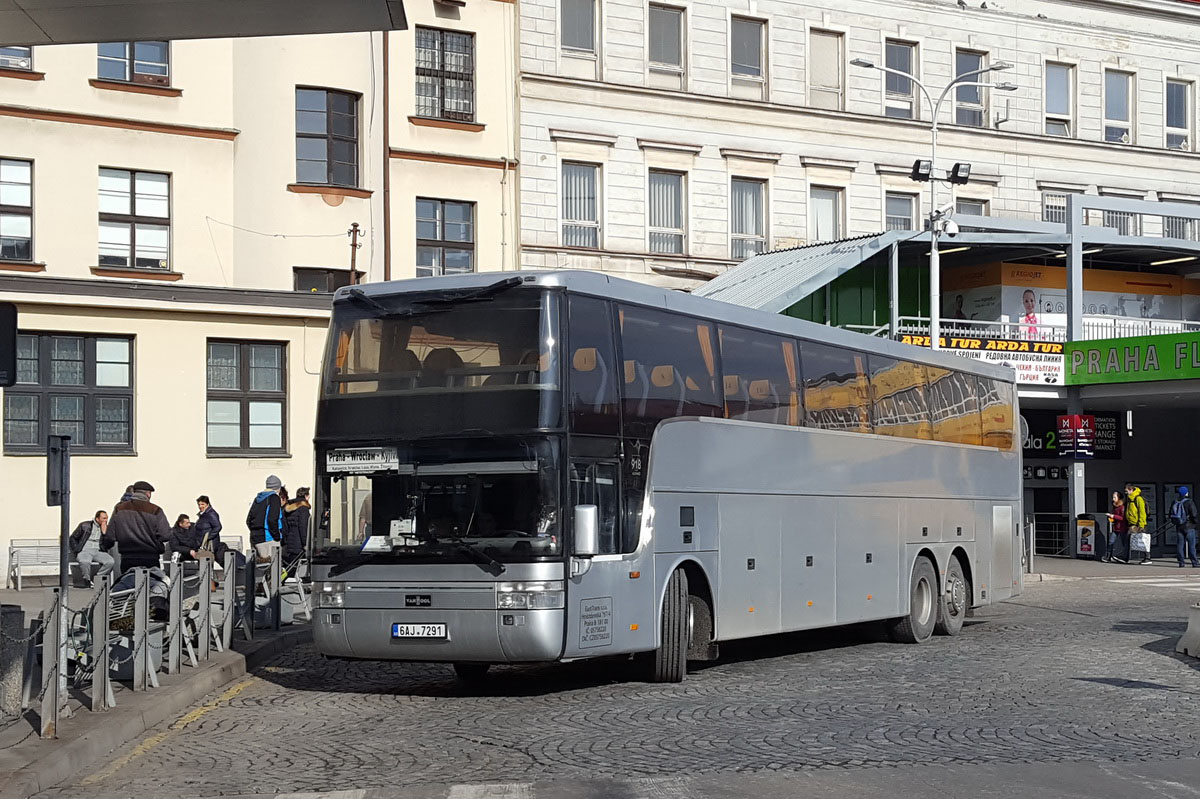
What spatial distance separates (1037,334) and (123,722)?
3367 centimetres

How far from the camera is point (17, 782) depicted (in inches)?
355

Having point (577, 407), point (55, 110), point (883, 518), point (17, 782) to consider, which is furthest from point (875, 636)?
point (55, 110)

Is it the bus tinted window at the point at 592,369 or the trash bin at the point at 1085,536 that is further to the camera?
the trash bin at the point at 1085,536

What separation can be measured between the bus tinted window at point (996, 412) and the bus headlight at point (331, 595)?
10.7 meters

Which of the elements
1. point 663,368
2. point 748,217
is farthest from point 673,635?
point 748,217

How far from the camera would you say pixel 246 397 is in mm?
31859

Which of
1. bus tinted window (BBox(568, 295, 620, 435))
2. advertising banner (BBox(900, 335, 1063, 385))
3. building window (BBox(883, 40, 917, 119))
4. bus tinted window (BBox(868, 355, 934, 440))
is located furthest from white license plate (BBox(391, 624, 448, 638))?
building window (BBox(883, 40, 917, 119))

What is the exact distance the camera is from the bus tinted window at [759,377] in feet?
50.7

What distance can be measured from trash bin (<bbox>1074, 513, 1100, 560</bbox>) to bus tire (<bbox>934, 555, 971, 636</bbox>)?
786 inches

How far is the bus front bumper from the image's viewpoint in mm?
12914

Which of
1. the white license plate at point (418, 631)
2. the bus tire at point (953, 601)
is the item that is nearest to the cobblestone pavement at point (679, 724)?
the white license plate at point (418, 631)

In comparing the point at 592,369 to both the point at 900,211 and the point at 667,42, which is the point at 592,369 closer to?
the point at 667,42

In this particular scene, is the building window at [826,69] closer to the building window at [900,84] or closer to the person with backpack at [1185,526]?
the building window at [900,84]

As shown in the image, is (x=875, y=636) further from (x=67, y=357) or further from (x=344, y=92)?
(x=344, y=92)
